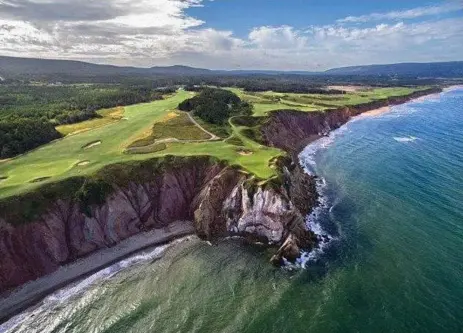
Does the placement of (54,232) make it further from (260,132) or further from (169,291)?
(260,132)

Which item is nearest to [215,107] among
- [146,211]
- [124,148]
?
[124,148]

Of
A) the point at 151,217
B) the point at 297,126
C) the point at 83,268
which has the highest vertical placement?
the point at 151,217

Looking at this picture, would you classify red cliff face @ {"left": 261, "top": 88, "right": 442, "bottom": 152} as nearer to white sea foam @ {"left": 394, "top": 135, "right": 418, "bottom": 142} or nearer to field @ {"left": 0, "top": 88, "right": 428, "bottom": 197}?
field @ {"left": 0, "top": 88, "right": 428, "bottom": 197}

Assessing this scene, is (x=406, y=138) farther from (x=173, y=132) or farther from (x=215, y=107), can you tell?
(x=173, y=132)

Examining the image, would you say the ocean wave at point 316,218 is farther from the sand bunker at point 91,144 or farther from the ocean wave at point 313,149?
the sand bunker at point 91,144

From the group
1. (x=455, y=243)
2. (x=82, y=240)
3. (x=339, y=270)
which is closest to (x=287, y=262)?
(x=339, y=270)

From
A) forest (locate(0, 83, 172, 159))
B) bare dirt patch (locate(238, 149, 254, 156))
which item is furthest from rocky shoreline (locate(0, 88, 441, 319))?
forest (locate(0, 83, 172, 159))
